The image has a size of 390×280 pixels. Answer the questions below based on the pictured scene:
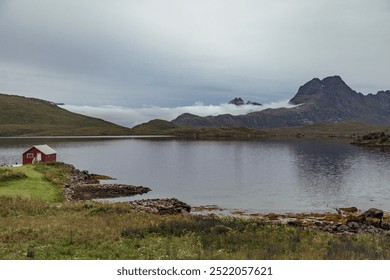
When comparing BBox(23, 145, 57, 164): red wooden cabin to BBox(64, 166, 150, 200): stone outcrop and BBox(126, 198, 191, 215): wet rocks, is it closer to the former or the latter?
BBox(64, 166, 150, 200): stone outcrop

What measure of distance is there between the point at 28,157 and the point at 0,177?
40894 mm

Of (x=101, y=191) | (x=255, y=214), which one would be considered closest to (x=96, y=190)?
(x=101, y=191)

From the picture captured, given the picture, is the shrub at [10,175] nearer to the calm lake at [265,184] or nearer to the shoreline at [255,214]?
the shoreline at [255,214]

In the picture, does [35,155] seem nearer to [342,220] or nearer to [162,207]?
[162,207]

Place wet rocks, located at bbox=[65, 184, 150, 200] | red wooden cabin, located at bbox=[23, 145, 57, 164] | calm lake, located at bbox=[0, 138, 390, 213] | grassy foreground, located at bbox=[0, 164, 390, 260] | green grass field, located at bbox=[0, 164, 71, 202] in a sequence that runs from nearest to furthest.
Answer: grassy foreground, located at bbox=[0, 164, 390, 260] < green grass field, located at bbox=[0, 164, 71, 202] < calm lake, located at bbox=[0, 138, 390, 213] < wet rocks, located at bbox=[65, 184, 150, 200] < red wooden cabin, located at bbox=[23, 145, 57, 164]

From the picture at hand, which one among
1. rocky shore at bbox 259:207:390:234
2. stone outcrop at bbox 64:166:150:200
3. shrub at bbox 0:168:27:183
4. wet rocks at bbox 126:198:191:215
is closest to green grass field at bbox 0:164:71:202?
shrub at bbox 0:168:27:183

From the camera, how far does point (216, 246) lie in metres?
21.6

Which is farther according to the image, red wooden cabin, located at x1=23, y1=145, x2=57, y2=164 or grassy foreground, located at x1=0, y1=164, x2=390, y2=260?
red wooden cabin, located at x1=23, y1=145, x2=57, y2=164

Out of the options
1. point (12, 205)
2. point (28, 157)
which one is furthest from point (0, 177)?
point (28, 157)

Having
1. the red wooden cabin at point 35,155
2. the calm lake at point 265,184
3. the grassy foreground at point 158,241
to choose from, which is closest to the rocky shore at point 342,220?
the calm lake at point 265,184

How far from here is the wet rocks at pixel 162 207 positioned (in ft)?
152

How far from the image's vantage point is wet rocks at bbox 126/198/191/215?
152 feet

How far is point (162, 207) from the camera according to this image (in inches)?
1971
